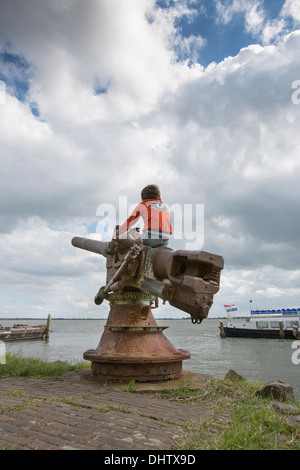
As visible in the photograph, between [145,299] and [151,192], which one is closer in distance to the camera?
[145,299]

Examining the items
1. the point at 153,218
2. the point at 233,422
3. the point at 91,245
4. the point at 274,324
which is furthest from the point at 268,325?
the point at 233,422

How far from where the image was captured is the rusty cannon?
3898 millimetres

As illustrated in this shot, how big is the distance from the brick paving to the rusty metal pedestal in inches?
20.1

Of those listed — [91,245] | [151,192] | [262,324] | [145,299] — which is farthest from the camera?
[262,324]

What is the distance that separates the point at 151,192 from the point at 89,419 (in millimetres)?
3591

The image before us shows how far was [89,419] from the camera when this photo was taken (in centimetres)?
299

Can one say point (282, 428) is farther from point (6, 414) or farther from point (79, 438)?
point (6, 414)

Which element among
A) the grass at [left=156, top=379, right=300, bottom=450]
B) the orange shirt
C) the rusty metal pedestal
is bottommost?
the grass at [left=156, top=379, right=300, bottom=450]

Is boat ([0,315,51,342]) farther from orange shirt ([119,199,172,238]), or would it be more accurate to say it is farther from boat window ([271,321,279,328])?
orange shirt ([119,199,172,238])

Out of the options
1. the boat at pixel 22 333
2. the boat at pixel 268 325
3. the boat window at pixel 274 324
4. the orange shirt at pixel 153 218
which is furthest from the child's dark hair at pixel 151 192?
the boat window at pixel 274 324

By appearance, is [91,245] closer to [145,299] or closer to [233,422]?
[145,299]

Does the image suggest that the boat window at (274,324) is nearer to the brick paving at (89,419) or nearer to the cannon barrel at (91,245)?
the cannon barrel at (91,245)

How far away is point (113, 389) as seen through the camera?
4.38 metres

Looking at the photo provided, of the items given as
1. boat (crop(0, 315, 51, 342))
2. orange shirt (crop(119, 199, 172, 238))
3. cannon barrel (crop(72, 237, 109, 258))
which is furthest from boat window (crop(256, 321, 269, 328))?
orange shirt (crop(119, 199, 172, 238))
